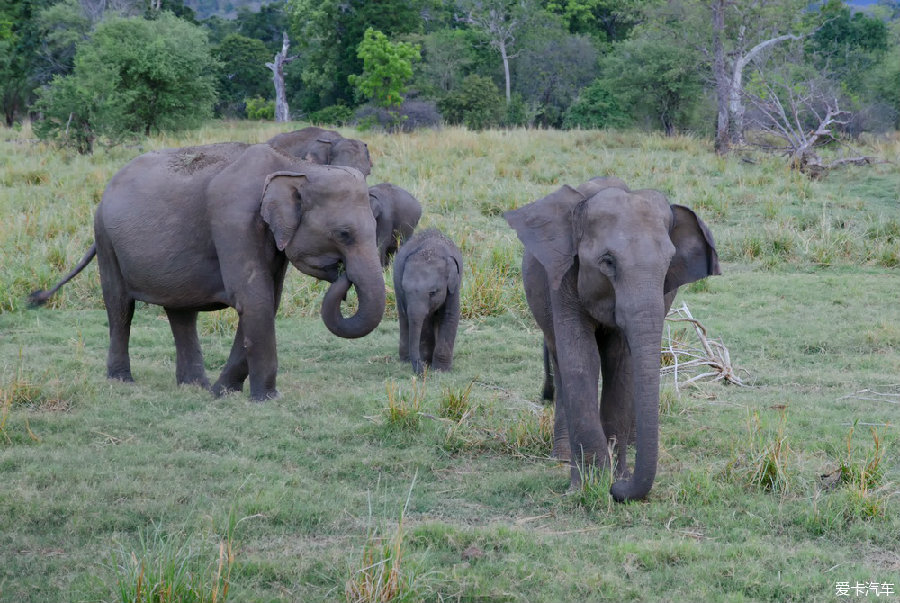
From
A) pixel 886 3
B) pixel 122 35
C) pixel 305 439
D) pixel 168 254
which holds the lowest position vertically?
pixel 305 439

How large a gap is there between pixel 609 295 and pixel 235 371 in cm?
377

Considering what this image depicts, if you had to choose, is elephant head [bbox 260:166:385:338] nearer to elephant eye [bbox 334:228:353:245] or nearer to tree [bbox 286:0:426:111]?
elephant eye [bbox 334:228:353:245]

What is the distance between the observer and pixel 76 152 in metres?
21.3

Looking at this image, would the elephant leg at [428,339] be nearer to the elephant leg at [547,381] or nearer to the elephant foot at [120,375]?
the elephant leg at [547,381]

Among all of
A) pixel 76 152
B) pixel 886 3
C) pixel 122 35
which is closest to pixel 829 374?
pixel 76 152

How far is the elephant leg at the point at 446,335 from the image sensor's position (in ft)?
30.4

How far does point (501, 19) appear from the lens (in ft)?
142

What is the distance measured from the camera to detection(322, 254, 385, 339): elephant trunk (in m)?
7.11

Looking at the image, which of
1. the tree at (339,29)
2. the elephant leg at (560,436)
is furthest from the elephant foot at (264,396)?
the tree at (339,29)

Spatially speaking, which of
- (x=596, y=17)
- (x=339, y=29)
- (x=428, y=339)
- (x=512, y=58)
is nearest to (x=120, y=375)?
(x=428, y=339)

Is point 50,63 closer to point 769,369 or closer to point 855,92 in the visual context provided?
point 855,92

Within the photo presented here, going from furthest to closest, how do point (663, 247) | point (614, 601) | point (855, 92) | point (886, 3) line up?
point (886, 3), point (855, 92), point (663, 247), point (614, 601)

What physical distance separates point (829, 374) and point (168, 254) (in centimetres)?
544

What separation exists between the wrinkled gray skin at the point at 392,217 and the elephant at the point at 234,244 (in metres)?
4.61
